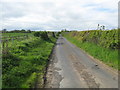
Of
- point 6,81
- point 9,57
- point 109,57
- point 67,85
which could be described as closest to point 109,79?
point 67,85

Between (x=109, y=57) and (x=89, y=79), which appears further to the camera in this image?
(x=109, y=57)

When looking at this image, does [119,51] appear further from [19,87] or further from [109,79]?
[19,87]

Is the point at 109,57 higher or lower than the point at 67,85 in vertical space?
higher

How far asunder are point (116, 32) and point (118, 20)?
4.40 feet

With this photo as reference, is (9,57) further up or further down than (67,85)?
further up

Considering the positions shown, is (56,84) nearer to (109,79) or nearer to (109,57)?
(109,79)

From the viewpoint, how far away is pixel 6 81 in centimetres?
686

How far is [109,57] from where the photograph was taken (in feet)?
38.5

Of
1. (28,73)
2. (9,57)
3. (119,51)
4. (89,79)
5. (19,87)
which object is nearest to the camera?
(19,87)

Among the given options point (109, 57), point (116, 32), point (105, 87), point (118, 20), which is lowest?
point (105, 87)

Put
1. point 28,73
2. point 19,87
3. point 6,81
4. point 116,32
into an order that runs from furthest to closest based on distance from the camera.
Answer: point 116,32, point 28,73, point 6,81, point 19,87

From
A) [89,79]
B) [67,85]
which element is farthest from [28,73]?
[89,79]

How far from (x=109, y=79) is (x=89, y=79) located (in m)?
1.14

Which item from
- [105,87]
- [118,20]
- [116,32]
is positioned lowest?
[105,87]
